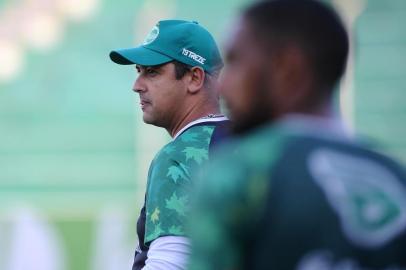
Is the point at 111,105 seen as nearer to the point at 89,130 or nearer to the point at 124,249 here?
the point at 89,130

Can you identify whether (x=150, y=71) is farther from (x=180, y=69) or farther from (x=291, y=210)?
(x=291, y=210)

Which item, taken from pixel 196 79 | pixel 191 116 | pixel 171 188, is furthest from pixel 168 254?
pixel 196 79

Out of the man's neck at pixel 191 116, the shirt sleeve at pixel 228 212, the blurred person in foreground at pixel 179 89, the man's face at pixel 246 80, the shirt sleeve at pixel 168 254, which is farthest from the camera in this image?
the man's neck at pixel 191 116

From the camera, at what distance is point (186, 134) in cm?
319

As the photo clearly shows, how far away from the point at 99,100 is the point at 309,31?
33.2 feet

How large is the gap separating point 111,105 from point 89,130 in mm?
354

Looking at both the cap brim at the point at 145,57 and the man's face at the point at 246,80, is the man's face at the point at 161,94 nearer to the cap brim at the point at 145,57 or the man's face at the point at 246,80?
the cap brim at the point at 145,57

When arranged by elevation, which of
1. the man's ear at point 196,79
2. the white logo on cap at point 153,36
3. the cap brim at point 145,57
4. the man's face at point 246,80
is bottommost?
the man's ear at point 196,79

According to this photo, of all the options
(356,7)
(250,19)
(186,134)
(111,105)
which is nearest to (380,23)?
(356,7)

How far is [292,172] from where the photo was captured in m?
1.69

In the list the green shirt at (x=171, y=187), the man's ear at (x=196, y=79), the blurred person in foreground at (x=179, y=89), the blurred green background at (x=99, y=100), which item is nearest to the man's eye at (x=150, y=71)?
the blurred person in foreground at (x=179, y=89)

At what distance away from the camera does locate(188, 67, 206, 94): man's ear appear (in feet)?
11.1

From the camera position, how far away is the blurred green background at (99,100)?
37.0 feet

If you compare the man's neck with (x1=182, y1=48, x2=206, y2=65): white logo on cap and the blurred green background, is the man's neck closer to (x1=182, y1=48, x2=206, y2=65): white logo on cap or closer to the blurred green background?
(x1=182, y1=48, x2=206, y2=65): white logo on cap
